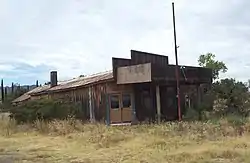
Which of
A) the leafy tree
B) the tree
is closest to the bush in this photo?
the leafy tree

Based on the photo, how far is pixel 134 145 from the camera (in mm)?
14602

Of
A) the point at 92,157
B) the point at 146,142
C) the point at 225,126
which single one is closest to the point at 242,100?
the point at 225,126

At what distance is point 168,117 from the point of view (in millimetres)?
29578

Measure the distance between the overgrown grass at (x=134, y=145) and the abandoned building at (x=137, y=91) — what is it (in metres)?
7.12

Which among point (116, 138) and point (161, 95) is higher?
point (161, 95)

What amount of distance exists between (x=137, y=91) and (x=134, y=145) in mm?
14539

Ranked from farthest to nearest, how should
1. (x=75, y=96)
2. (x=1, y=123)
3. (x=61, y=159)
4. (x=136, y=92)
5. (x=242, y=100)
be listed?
(x=75, y=96) → (x=136, y=92) → (x=242, y=100) → (x=1, y=123) → (x=61, y=159)

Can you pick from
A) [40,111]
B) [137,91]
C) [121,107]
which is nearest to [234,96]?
[137,91]

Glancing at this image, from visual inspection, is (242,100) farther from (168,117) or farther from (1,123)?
(1,123)

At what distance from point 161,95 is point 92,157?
58.6 feet

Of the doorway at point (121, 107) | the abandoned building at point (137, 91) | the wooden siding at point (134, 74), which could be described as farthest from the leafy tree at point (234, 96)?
the doorway at point (121, 107)

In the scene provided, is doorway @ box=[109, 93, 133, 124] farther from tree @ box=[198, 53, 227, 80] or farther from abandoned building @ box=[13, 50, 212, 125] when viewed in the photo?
tree @ box=[198, 53, 227, 80]

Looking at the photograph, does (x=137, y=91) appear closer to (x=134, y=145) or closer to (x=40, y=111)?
(x=40, y=111)

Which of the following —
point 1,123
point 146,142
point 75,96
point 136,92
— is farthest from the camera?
point 75,96
